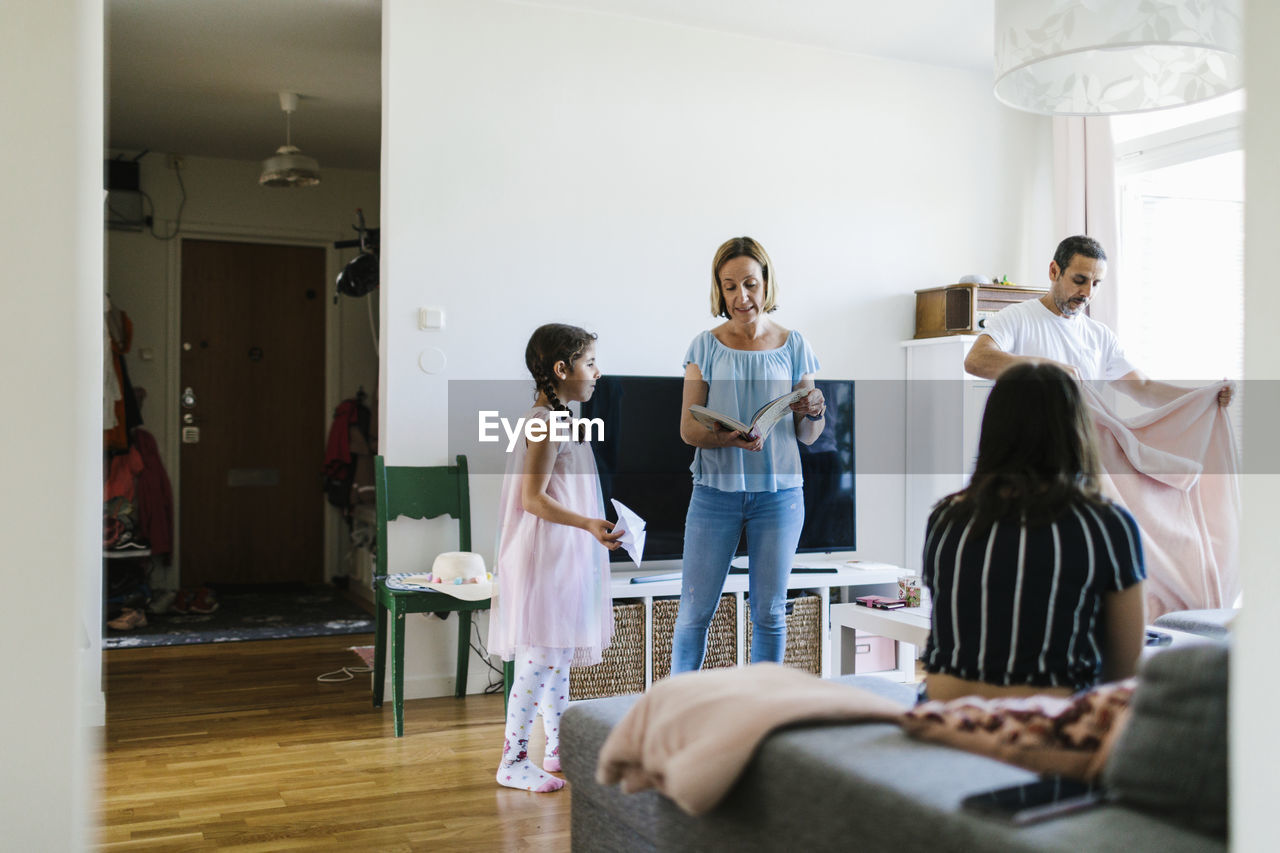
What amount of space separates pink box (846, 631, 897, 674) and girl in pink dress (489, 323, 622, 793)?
1509 millimetres

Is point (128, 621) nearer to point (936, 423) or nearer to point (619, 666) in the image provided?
point (619, 666)

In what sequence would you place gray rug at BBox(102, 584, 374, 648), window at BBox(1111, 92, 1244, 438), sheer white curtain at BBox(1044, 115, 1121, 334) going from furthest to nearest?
1. gray rug at BBox(102, 584, 374, 648)
2. sheer white curtain at BBox(1044, 115, 1121, 334)
3. window at BBox(1111, 92, 1244, 438)

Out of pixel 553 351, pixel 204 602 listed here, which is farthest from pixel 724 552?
pixel 204 602

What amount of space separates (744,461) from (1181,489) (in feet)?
4.61

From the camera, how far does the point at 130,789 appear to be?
298 centimetres

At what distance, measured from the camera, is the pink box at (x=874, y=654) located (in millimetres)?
Answer: 4246

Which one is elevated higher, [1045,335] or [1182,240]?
[1182,240]

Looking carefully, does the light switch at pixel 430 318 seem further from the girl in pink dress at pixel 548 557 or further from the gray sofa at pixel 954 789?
the gray sofa at pixel 954 789

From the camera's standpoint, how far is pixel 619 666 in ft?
13.1

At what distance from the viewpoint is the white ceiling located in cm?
433

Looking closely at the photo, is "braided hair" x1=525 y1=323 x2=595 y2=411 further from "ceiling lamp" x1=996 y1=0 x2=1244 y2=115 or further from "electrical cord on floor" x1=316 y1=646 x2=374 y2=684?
"electrical cord on floor" x1=316 y1=646 x2=374 y2=684

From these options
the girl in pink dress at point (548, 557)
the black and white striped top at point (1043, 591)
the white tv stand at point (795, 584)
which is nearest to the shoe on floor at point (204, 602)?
the white tv stand at point (795, 584)

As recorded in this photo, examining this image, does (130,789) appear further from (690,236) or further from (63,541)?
(690,236)

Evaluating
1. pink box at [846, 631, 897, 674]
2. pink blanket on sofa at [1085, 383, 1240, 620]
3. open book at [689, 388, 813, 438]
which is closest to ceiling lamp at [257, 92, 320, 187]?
open book at [689, 388, 813, 438]
